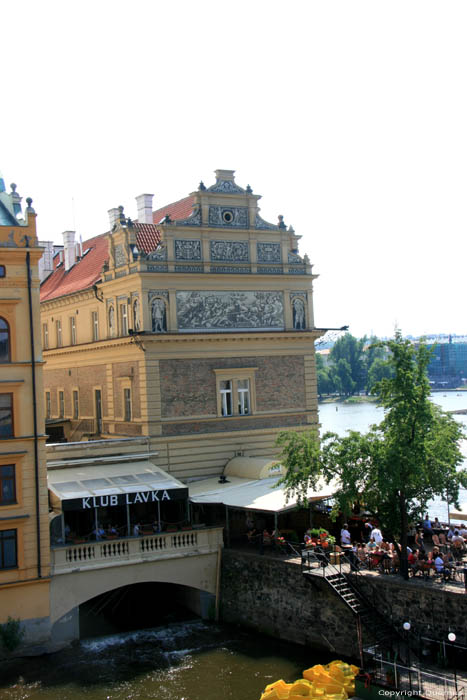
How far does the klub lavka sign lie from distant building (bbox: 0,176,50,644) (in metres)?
1.64

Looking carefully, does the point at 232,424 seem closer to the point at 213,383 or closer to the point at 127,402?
the point at 213,383

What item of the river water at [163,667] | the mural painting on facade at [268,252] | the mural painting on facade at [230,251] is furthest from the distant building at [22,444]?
the mural painting on facade at [268,252]

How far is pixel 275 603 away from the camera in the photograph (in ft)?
97.4

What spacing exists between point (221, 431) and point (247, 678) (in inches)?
531

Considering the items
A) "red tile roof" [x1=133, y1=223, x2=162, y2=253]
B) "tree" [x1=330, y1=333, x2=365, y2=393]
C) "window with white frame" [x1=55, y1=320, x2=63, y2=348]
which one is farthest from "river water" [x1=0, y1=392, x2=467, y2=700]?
"tree" [x1=330, y1=333, x2=365, y2=393]

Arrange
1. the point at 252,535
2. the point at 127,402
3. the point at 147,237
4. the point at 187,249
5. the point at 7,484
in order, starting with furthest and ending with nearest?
the point at 147,237 → the point at 127,402 → the point at 187,249 → the point at 252,535 → the point at 7,484

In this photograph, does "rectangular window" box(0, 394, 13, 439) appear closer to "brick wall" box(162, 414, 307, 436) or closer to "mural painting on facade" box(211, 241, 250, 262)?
"brick wall" box(162, 414, 307, 436)

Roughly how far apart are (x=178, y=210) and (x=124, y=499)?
53.4 ft

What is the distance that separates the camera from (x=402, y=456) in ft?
89.2

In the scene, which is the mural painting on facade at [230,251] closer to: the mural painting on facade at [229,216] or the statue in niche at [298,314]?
the mural painting on facade at [229,216]

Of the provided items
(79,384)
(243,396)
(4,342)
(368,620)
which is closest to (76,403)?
(79,384)

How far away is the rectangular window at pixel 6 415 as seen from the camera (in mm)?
29000

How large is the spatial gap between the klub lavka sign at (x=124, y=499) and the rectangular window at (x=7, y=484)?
209cm

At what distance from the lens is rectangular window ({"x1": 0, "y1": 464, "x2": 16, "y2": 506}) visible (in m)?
28.9
